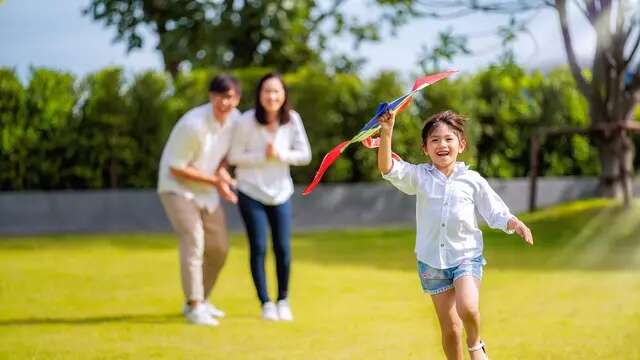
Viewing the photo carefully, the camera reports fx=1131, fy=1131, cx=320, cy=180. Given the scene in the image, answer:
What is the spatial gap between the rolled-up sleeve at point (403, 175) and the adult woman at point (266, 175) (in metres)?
3.33

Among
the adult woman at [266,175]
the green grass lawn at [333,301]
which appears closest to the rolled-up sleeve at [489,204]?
the green grass lawn at [333,301]

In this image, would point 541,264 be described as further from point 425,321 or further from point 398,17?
point 398,17

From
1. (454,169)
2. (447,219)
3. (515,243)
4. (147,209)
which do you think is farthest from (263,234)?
(147,209)

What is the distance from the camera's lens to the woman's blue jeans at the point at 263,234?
9.13 metres

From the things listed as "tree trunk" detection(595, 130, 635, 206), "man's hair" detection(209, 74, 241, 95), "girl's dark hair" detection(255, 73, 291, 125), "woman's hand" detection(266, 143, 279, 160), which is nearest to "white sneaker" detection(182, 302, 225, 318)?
"woman's hand" detection(266, 143, 279, 160)

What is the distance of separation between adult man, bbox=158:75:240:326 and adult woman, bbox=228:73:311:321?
16 centimetres

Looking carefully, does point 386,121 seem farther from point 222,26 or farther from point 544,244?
point 222,26

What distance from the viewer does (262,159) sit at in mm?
9086

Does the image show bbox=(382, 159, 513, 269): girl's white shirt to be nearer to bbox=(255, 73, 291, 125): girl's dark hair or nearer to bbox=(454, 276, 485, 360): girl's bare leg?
bbox=(454, 276, 485, 360): girl's bare leg

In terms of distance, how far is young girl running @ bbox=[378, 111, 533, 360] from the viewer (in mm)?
5695

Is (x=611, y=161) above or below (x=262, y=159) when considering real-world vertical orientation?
below

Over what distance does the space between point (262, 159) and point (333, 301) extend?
187 cm

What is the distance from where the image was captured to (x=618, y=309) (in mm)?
9391

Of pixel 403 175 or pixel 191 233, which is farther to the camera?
pixel 191 233
